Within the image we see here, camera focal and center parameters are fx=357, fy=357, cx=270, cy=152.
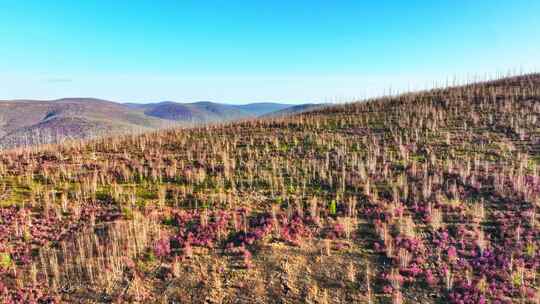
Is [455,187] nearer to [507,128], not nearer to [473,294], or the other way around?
[473,294]

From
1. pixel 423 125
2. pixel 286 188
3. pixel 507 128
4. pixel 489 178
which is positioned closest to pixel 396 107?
pixel 423 125

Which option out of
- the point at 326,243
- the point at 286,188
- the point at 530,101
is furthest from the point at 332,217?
the point at 530,101

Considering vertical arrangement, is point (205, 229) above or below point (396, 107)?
below

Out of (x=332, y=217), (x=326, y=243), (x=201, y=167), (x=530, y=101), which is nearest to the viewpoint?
(x=326, y=243)

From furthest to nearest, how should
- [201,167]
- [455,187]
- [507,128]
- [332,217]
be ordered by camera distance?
[507,128] → [201,167] → [455,187] → [332,217]

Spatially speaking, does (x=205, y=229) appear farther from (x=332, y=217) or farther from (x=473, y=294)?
(x=473, y=294)

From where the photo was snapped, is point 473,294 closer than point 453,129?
Yes

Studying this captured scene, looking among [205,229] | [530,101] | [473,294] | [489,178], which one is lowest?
[473,294]
